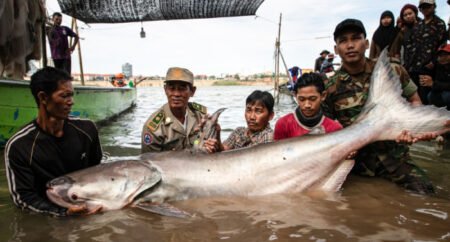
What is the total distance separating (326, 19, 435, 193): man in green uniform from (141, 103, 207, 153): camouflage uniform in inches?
69.0

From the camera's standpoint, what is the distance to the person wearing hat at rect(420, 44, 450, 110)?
6.06 metres

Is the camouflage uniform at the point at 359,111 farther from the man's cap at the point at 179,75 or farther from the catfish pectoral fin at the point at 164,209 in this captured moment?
the catfish pectoral fin at the point at 164,209

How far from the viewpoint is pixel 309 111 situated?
13.1 ft

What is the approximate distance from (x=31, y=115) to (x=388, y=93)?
5.63m

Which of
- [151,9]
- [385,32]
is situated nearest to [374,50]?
[385,32]

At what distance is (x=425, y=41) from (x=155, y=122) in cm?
516

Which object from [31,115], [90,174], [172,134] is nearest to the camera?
[90,174]

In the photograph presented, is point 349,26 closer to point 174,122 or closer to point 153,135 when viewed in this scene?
point 174,122

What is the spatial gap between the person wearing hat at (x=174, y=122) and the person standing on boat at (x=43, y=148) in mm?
1160

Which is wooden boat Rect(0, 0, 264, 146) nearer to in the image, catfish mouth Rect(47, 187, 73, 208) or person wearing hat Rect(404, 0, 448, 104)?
catfish mouth Rect(47, 187, 73, 208)

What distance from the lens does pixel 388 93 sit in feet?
11.7

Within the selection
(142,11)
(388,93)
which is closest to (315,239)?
(388,93)

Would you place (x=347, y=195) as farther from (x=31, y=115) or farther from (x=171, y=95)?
(x=31, y=115)

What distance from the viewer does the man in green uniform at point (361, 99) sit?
4.04m
